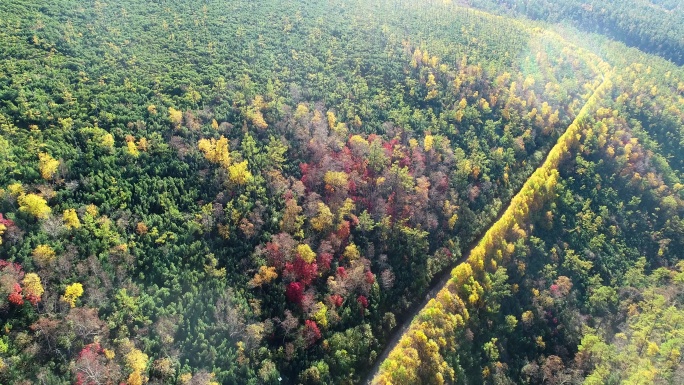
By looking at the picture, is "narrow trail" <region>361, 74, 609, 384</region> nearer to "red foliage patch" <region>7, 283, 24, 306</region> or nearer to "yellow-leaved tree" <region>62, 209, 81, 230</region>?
"red foliage patch" <region>7, 283, 24, 306</region>

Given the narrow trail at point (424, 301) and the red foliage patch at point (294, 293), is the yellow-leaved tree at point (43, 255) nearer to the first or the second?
the red foliage patch at point (294, 293)

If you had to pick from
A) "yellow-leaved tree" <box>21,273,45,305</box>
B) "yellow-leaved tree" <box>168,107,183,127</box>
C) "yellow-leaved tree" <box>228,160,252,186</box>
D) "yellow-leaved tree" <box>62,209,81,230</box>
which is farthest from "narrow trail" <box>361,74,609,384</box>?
"yellow-leaved tree" <box>168,107,183,127</box>

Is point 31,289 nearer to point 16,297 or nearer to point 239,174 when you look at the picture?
point 16,297

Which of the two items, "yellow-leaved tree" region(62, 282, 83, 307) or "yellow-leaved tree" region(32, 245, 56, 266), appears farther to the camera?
"yellow-leaved tree" region(32, 245, 56, 266)

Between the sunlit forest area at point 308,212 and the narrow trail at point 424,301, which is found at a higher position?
the sunlit forest area at point 308,212

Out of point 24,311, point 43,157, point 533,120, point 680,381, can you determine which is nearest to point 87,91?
point 43,157

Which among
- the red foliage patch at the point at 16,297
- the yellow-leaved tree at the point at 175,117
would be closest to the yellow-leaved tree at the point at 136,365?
the red foliage patch at the point at 16,297

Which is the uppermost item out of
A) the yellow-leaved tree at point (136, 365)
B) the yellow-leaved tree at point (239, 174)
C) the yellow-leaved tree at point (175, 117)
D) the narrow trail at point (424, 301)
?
the yellow-leaved tree at point (175, 117)

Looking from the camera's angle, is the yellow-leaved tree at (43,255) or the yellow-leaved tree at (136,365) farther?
the yellow-leaved tree at (43,255)

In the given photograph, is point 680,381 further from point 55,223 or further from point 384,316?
Answer: point 55,223

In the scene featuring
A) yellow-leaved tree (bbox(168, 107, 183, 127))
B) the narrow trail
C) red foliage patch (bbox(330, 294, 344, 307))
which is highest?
yellow-leaved tree (bbox(168, 107, 183, 127))
